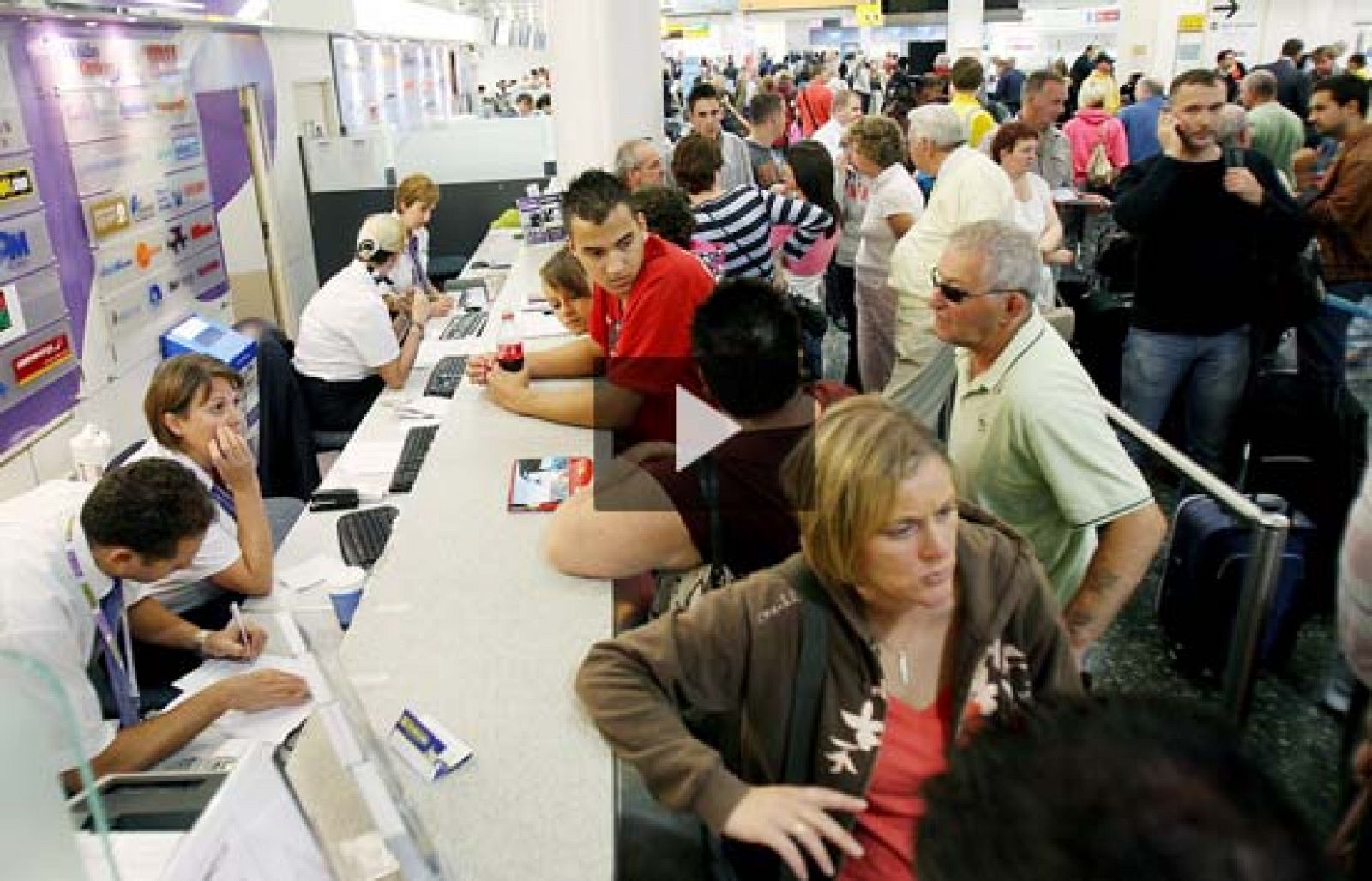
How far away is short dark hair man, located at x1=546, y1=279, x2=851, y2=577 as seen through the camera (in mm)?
1745

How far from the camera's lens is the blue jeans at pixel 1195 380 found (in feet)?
11.1

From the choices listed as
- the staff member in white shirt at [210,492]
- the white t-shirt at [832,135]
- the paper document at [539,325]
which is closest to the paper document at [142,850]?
the staff member in white shirt at [210,492]

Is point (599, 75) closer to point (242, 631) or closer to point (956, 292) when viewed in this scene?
point (956, 292)

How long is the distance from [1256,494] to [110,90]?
17.2 ft

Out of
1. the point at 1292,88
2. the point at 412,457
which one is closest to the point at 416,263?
the point at 412,457

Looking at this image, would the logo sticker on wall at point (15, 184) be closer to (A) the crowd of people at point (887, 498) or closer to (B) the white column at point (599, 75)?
(A) the crowd of people at point (887, 498)

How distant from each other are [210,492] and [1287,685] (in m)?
3.08

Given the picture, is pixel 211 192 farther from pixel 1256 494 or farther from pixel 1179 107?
pixel 1256 494

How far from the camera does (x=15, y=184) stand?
3.84 meters

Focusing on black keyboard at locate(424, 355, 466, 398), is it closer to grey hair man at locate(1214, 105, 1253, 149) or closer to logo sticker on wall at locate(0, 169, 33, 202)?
logo sticker on wall at locate(0, 169, 33, 202)

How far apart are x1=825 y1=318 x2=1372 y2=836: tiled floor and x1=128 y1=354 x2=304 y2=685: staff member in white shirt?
7.37ft

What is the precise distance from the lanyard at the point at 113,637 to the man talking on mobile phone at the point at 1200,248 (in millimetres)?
3142

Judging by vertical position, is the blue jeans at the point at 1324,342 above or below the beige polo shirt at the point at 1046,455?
below

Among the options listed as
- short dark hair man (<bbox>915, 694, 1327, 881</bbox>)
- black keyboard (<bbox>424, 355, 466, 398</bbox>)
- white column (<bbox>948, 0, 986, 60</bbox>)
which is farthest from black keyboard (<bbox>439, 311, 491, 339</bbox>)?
white column (<bbox>948, 0, 986, 60</bbox>)
